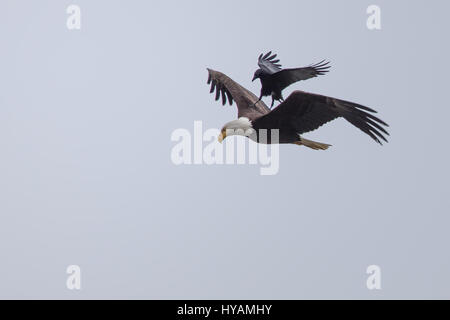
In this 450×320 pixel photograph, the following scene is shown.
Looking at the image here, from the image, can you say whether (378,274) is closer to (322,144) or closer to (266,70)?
A: (322,144)

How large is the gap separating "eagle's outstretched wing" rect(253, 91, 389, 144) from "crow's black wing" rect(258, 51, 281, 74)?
4.01 feet

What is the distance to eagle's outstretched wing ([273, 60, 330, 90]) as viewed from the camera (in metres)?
13.3

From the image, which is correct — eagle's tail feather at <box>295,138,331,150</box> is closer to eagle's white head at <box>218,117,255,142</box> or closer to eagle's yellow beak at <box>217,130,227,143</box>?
eagle's white head at <box>218,117,255,142</box>

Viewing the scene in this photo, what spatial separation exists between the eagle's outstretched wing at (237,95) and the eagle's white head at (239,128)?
0.71 ft

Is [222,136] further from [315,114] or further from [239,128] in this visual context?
[315,114]

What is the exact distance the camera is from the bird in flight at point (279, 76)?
13.4m

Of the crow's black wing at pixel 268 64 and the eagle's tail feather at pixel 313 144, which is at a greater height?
the crow's black wing at pixel 268 64

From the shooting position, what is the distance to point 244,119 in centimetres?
1353

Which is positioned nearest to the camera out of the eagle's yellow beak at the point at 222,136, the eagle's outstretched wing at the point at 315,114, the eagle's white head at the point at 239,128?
the eagle's outstretched wing at the point at 315,114

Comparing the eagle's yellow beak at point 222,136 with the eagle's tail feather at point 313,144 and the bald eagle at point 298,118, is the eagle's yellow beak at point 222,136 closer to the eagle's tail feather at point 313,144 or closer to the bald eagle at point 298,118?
the bald eagle at point 298,118

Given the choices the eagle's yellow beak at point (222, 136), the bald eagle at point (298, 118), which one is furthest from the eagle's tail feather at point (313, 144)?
the eagle's yellow beak at point (222, 136)

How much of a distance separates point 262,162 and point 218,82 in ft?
8.82
